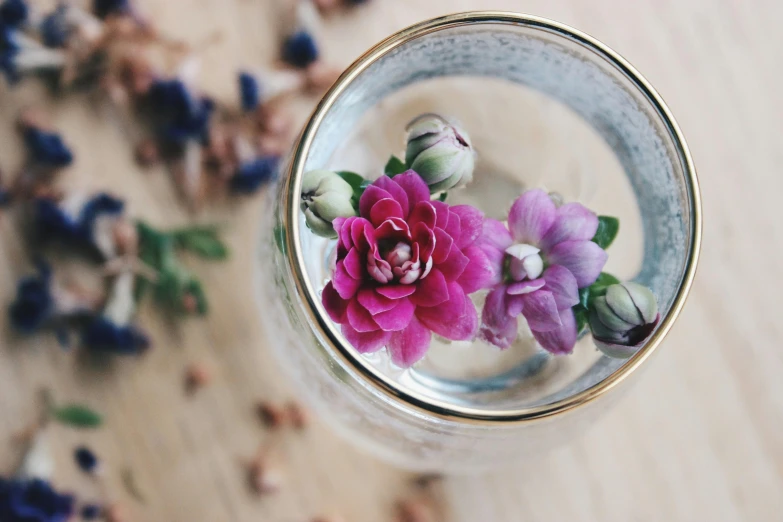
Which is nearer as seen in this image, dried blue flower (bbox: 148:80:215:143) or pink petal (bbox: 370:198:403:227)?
pink petal (bbox: 370:198:403:227)

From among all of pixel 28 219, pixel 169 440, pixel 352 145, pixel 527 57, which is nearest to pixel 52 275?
pixel 28 219

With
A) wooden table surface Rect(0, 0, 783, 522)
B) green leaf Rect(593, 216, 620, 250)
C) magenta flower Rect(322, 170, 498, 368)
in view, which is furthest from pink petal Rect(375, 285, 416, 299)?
wooden table surface Rect(0, 0, 783, 522)

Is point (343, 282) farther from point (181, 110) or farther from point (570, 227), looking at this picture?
point (181, 110)

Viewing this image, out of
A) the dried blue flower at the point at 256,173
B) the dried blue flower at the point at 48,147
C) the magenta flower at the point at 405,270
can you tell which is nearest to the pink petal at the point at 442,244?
the magenta flower at the point at 405,270

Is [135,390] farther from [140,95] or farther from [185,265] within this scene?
[140,95]

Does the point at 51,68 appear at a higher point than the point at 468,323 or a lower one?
higher

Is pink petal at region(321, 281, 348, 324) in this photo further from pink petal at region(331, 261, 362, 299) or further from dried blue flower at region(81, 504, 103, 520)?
dried blue flower at region(81, 504, 103, 520)

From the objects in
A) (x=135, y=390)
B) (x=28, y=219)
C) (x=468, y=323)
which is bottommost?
(x=468, y=323)
